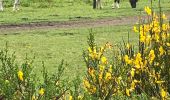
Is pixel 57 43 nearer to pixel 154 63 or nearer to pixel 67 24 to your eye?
pixel 67 24

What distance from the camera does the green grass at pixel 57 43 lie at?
12.6 meters

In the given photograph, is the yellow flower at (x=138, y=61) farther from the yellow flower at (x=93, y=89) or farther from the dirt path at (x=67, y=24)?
the dirt path at (x=67, y=24)

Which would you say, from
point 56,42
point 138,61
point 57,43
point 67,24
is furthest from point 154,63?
point 67,24

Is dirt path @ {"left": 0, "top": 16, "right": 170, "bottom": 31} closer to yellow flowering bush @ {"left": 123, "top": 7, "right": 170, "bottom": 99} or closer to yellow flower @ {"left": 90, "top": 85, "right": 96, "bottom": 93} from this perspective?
yellow flowering bush @ {"left": 123, "top": 7, "right": 170, "bottom": 99}

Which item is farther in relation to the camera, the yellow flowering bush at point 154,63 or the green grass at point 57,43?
the green grass at point 57,43

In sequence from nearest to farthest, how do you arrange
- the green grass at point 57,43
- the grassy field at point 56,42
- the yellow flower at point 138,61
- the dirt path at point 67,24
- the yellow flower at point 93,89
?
the yellow flower at point 138,61, the yellow flower at point 93,89, the green grass at point 57,43, the grassy field at point 56,42, the dirt path at point 67,24

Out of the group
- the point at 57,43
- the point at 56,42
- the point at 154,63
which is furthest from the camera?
the point at 56,42

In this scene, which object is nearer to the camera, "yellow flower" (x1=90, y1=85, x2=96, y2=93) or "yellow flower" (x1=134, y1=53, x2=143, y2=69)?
"yellow flower" (x1=134, y1=53, x2=143, y2=69)

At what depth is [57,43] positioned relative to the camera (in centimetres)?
1619

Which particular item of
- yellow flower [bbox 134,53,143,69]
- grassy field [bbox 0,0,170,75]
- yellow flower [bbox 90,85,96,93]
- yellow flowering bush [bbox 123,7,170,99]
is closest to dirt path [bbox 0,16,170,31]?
grassy field [bbox 0,0,170,75]

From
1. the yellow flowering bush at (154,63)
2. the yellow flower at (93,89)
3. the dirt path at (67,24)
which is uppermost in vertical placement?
the yellow flowering bush at (154,63)

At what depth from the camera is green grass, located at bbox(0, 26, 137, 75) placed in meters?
12.6

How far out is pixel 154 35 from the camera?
6.80 meters

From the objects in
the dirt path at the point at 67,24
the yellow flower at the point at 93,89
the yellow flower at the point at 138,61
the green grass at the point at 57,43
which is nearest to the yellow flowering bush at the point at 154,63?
the yellow flower at the point at 138,61
